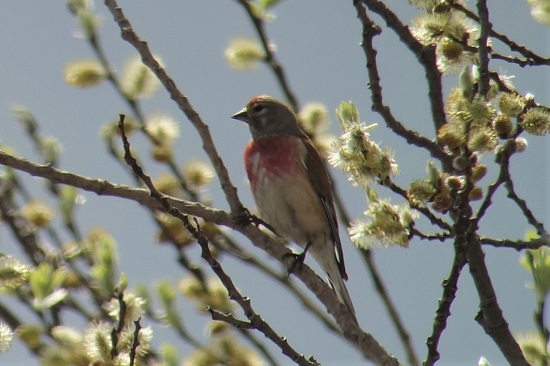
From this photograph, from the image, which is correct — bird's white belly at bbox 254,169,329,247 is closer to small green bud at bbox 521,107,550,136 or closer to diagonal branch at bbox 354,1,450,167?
diagonal branch at bbox 354,1,450,167

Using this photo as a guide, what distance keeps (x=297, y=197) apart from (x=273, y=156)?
0.39 m

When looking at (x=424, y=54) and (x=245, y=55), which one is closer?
(x=424, y=54)

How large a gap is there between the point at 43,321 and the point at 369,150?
1729mm

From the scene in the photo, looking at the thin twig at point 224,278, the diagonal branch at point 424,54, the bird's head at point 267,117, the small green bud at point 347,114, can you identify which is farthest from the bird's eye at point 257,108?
the thin twig at point 224,278

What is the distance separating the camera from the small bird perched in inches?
227

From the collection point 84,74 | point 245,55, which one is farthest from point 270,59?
point 84,74

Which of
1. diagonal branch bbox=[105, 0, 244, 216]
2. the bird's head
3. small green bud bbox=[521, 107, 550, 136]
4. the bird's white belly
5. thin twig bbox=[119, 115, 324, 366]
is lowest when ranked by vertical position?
thin twig bbox=[119, 115, 324, 366]

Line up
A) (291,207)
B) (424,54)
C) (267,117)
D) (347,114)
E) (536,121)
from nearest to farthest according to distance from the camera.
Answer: (536,121), (347,114), (424,54), (291,207), (267,117)

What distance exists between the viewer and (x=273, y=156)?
237 inches

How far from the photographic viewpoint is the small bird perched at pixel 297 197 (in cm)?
577

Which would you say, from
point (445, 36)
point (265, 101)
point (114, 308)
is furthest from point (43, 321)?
point (265, 101)

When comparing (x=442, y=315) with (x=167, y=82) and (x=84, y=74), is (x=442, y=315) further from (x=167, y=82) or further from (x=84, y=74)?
(x=84, y=74)

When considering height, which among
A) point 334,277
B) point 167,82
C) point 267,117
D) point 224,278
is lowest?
point 224,278

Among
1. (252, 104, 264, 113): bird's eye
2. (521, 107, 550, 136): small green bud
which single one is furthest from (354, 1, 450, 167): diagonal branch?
(252, 104, 264, 113): bird's eye
